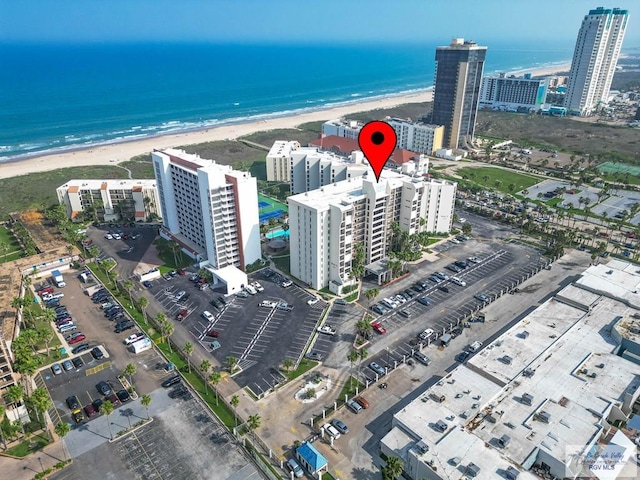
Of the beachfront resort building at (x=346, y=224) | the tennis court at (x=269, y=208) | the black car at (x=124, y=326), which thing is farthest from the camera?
the tennis court at (x=269, y=208)

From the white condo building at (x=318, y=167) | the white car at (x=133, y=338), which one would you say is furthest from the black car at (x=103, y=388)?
the white condo building at (x=318, y=167)

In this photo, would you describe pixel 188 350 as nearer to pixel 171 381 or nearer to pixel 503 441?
pixel 171 381

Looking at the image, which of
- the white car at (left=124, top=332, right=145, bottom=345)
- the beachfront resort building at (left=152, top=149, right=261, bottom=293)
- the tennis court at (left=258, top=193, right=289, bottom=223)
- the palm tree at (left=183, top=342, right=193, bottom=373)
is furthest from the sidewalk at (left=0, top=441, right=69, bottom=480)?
the tennis court at (left=258, top=193, right=289, bottom=223)

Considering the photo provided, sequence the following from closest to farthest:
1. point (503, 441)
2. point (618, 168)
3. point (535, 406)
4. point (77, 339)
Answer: point (503, 441)
point (535, 406)
point (77, 339)
point (618, 168)

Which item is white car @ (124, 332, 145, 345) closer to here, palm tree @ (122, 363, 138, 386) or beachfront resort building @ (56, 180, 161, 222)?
palm tree @ (122, 363, 138, 386)

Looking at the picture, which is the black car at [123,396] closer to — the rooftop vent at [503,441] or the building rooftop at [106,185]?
the rooftop vent at [503,441]

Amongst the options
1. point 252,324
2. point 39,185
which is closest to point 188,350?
point 252,324

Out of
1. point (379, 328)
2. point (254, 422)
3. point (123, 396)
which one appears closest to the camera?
point (254, 422)
